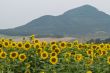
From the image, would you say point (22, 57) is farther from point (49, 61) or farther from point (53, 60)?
point (53, 60)

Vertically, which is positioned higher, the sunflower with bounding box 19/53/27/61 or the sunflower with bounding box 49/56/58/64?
the sunflower with bounding box 19/53/27/61

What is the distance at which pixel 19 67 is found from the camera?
1041 cm

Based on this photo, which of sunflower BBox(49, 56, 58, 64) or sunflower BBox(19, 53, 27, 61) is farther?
sunflower BBox(19, 53, 27, 61)

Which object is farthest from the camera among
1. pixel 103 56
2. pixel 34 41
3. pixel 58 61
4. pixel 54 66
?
pixel 34 41

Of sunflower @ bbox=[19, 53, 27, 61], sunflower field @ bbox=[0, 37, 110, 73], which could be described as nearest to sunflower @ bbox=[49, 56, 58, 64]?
sunflower field @ bbox=[0, 37, 110, 73]

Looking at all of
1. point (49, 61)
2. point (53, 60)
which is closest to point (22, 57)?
point (49, 61)

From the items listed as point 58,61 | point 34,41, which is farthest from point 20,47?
point 58,61

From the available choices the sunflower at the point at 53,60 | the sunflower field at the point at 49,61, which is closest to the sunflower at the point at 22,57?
the sunflower field at the point at 49,61

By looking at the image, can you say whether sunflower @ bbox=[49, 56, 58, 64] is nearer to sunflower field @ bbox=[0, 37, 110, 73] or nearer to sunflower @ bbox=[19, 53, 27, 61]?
sunflower field @ bbox=[0, 37, 110, 73]

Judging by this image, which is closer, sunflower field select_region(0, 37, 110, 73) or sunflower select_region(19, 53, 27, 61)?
sunflower field select_region(0, 37, 110, 73)

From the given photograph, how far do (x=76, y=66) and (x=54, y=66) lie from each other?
0.50 m

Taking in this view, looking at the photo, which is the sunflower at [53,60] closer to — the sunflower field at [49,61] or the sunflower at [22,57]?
the sunflower field at [49,61]

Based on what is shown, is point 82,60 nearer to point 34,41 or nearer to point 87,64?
point 87,64

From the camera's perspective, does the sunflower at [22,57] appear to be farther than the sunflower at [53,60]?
Yes
